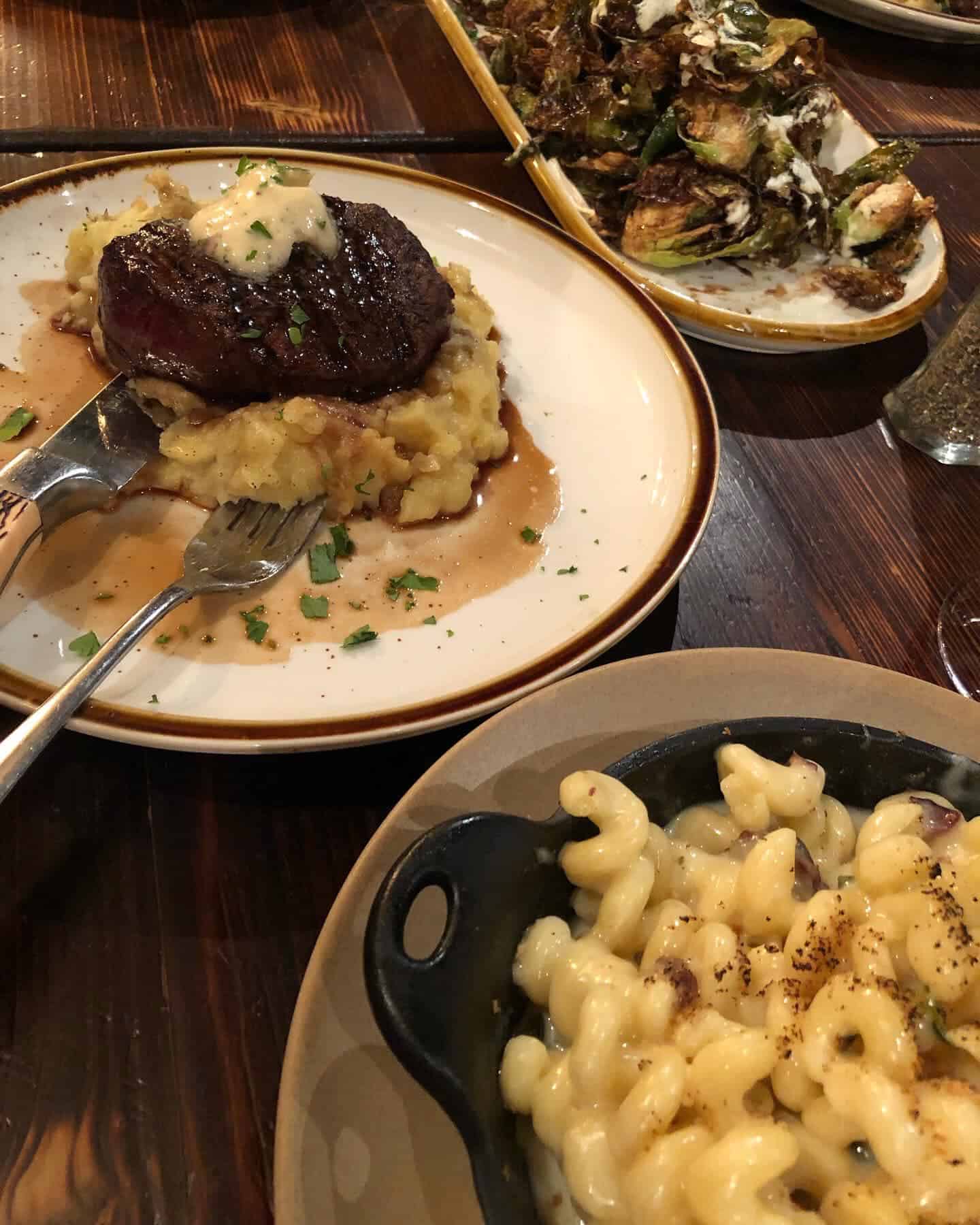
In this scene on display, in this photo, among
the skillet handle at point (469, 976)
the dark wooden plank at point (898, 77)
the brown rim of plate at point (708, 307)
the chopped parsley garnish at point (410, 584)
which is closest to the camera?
the skillet handle at point (469, 976)

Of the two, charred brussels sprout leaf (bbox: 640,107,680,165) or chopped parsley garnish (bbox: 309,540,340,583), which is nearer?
chopped parsley garnish (bbox: 309,540,340,583)

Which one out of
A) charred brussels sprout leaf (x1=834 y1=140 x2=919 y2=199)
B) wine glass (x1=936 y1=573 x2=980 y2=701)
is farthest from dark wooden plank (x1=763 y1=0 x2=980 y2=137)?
wine glass (x1=936 y1=573 x2=980 y2=701)

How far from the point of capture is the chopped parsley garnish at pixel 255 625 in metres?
1.59

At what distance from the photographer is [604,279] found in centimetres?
229

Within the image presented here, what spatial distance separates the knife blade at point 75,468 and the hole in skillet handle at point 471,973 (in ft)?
3.14

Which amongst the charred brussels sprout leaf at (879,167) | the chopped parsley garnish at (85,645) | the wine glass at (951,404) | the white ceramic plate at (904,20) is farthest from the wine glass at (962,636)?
the white ceramic plate at (904,20)

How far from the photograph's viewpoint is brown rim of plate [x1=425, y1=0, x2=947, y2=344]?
2361 mm

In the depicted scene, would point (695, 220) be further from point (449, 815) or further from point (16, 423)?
point (449, 815)

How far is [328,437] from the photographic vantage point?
185cm

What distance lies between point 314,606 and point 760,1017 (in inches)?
40.6

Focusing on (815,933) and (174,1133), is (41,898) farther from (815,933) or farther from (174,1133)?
(815,933)

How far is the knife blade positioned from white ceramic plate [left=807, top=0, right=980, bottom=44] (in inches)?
151

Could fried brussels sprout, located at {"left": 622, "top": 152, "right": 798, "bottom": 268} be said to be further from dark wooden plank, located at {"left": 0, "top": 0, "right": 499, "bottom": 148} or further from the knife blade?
the knife blade

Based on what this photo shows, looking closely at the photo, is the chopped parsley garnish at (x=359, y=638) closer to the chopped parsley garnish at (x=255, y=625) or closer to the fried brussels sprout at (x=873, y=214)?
the chopped parsley garnish at (x=255, y=625)
